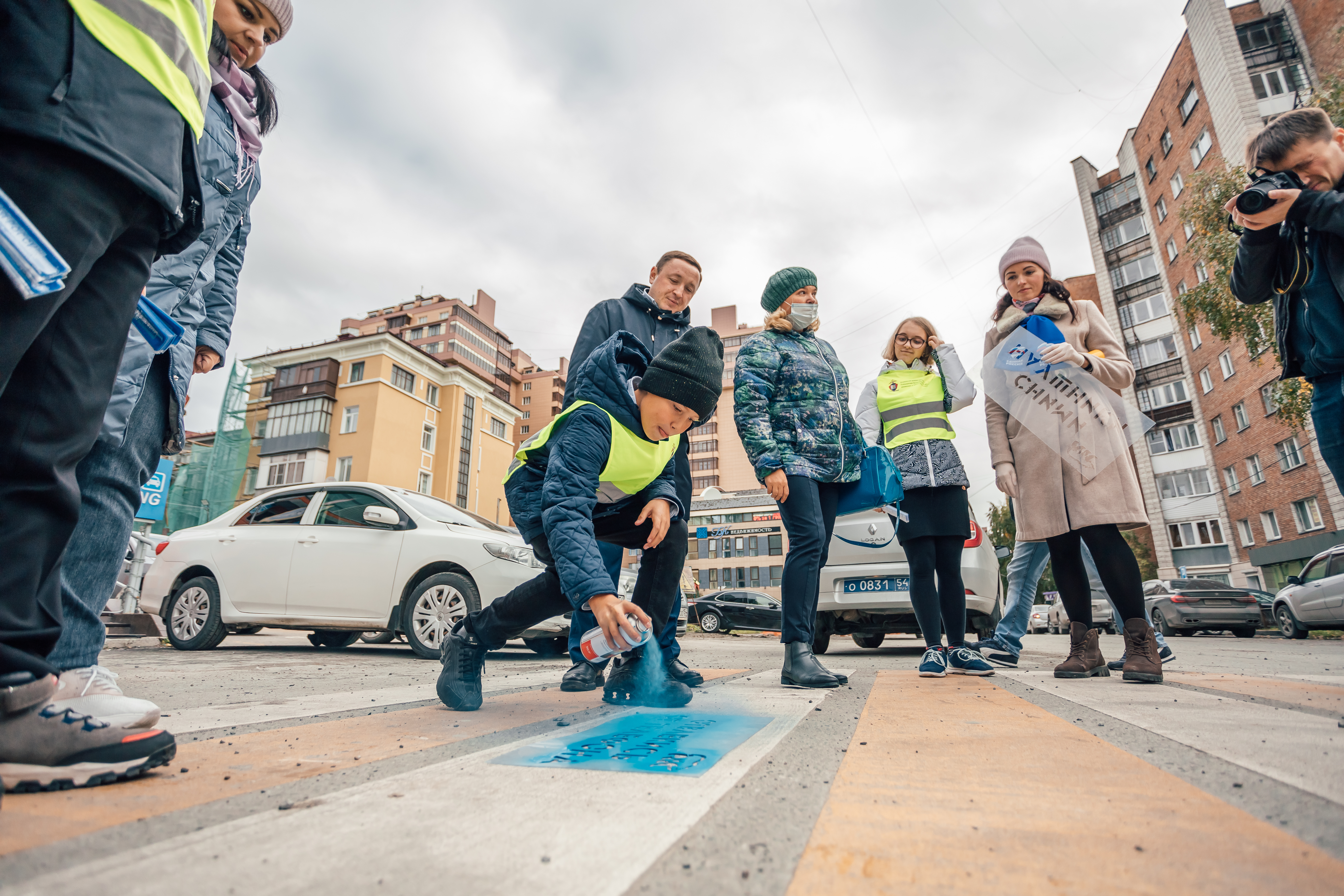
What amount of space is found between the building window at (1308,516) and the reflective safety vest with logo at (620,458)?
30.1 m

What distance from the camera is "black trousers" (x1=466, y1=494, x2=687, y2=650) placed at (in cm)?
229

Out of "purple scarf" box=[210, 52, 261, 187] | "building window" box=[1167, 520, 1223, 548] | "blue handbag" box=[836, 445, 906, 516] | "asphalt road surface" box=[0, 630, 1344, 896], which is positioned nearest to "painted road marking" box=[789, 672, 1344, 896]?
"asphalt road surface" box=[0, 630, 1344, 896]

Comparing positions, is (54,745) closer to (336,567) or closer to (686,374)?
(686,374)

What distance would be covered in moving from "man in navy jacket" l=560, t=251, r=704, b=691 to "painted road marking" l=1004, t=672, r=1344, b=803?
4.96 ft

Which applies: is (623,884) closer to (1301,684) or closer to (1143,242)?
(1301,684)

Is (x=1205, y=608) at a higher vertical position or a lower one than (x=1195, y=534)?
lower

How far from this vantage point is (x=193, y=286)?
1.90 metres

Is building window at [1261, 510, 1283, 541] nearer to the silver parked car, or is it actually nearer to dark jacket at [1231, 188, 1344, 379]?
the silver parked car

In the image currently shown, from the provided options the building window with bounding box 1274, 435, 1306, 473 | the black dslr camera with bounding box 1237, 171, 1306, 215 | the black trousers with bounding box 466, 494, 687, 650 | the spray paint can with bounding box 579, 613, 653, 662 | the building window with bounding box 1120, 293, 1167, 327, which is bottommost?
the spray paint can with bounding box 579, 613, 653, 662

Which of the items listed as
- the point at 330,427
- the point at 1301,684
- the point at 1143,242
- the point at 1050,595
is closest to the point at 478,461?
the point at 330,427

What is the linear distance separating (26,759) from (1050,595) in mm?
27162

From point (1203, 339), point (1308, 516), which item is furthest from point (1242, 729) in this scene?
point (1203, 339)

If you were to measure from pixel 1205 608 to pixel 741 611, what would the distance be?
1110 centimetres

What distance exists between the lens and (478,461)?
48562mm
